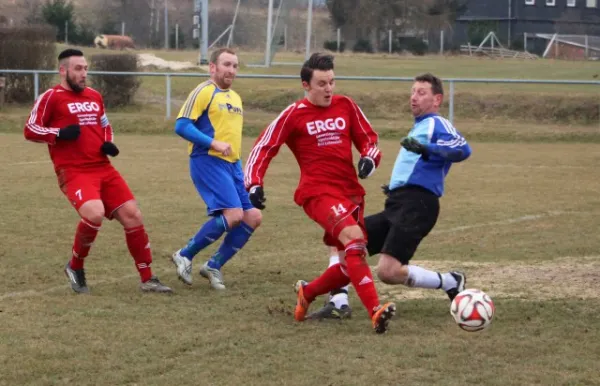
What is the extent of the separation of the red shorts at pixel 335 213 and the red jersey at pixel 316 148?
0.07 metres

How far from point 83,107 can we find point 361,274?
2705 millimetres

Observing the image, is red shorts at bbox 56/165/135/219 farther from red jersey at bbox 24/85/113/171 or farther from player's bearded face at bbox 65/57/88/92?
player's bearded face at bbox 65/57/88/92

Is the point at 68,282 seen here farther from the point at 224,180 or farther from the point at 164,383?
the point at 164,383

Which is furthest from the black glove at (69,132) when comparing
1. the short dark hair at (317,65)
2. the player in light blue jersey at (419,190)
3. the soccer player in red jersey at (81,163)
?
the player in light blue jersey at (419,190)

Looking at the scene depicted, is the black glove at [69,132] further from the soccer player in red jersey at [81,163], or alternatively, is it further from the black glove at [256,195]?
the black glove at [256,195]

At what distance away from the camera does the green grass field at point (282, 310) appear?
5402 millimetres

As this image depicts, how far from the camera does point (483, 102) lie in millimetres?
27219

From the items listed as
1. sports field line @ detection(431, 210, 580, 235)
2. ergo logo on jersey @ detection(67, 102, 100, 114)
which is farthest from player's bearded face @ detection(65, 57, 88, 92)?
sports field line @ detection(431, 210, 580, 235)

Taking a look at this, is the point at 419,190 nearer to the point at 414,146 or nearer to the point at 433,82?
the point at 414,146

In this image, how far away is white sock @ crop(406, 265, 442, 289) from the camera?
6.57 m

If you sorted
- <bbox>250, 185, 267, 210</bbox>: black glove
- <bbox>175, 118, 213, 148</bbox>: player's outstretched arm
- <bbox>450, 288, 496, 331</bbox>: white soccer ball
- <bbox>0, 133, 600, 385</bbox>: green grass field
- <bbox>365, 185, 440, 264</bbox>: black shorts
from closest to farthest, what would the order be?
<bbox>0, 133, 600, 385</bbox>: green grass field < <bbox>450, 288, 496, 331</bbox>: white soccer ball < <bbox>365, 185, 440, 264</bbox>: black shorts < <bbox>250, 185, 267, 210</bbox>: black glove < <bbox>175, 118, 213, 148</bbox>: player's outstretched arm

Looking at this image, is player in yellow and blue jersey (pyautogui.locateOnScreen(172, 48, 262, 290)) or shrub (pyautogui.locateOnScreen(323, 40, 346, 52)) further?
shrub (pyautogui.locateOnScreen(323, 40, 346, 52))

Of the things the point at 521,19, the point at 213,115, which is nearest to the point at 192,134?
the point at 213,115

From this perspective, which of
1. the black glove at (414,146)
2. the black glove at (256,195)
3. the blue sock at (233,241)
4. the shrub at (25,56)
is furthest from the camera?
the shrub at (25,56)
